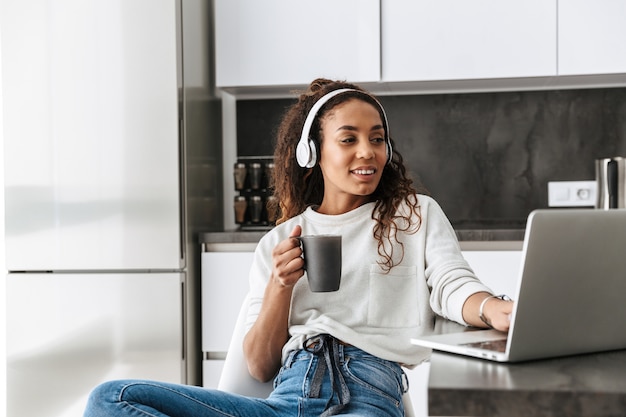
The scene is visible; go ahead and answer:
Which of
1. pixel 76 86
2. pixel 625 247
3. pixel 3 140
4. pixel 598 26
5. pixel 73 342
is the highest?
pixel 598 26

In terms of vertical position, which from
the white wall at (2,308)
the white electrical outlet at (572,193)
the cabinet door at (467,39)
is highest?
the cabinet door at (467,39)

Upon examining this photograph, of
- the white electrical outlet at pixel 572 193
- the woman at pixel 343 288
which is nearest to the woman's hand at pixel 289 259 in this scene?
the woman at pixel 343 288

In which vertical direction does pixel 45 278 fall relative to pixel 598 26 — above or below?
below

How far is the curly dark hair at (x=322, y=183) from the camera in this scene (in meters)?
1.65

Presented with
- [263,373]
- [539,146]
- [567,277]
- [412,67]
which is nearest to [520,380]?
[567,277]

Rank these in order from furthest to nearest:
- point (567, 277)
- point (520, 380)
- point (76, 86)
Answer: point (76, 86), point (567, 277), point (520, 380)

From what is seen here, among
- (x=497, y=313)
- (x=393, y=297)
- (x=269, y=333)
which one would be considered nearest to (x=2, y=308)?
(x=269, y=333)

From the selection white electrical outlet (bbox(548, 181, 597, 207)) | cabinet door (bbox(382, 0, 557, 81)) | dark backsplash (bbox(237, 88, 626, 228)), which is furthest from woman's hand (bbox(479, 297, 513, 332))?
white electrical outlet (bbox(548, 181, 597, 207))

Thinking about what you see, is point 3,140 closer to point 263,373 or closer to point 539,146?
point 263,373

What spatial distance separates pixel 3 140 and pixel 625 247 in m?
2.36

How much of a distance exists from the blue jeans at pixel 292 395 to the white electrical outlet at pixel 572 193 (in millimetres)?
1824

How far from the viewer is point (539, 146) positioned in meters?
3.18

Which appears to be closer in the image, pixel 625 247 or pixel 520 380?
pixel 520 380

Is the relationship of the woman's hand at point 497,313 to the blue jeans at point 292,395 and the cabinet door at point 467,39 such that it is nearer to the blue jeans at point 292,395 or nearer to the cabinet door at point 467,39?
the blue jeans at point 292,395
